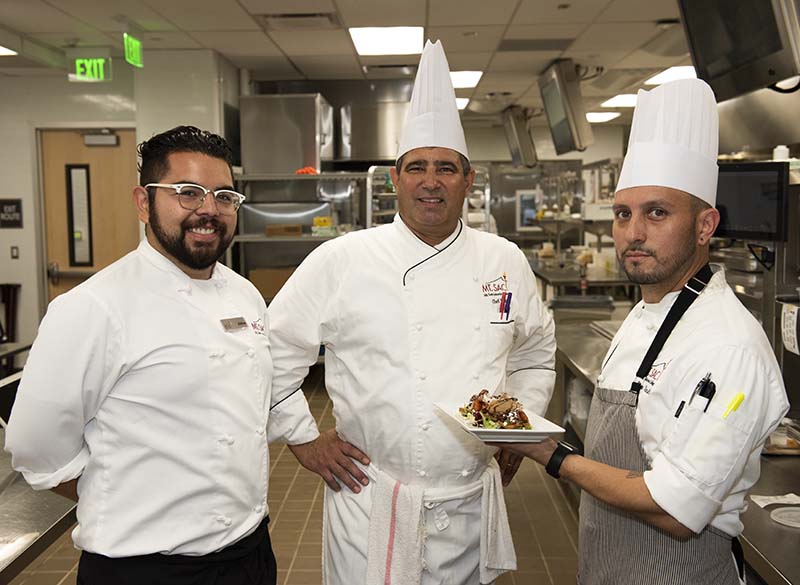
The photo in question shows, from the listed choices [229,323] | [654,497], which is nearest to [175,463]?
[229,323]

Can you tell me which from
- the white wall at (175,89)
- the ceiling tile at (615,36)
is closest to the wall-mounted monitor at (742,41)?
the ceiling tile at (615,36)

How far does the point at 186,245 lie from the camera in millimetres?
1547

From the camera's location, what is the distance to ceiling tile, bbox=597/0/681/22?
196 inches

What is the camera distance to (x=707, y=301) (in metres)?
1.47

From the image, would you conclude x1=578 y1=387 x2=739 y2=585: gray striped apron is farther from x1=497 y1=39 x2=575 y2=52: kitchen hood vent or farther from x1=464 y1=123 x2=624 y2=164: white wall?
x1=464 y1=123 x2=624 y2=164: white wall

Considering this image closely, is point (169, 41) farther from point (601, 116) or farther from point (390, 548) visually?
point (601, 116)

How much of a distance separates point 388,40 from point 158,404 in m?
5.21

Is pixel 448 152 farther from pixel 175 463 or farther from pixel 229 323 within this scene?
pixel 175 463

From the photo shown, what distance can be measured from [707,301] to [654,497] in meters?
0.40

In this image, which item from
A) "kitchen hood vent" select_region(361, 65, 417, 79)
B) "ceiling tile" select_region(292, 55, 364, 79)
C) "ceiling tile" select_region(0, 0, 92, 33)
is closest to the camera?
"ceiling tile" select_region(0, 0, 92, 33)

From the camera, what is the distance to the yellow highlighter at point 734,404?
1301mm

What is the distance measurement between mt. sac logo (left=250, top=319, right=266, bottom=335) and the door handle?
587 cm

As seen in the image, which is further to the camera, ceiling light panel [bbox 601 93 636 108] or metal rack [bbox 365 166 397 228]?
ceiling light panel [bbox 601 93 636 108]

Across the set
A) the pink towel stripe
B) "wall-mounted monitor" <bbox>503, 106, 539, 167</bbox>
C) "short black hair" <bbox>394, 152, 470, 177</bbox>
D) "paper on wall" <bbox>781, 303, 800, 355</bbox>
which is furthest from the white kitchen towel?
"wall-mounted monitor" <bbox>503, 106, 539, 167</bbox>
